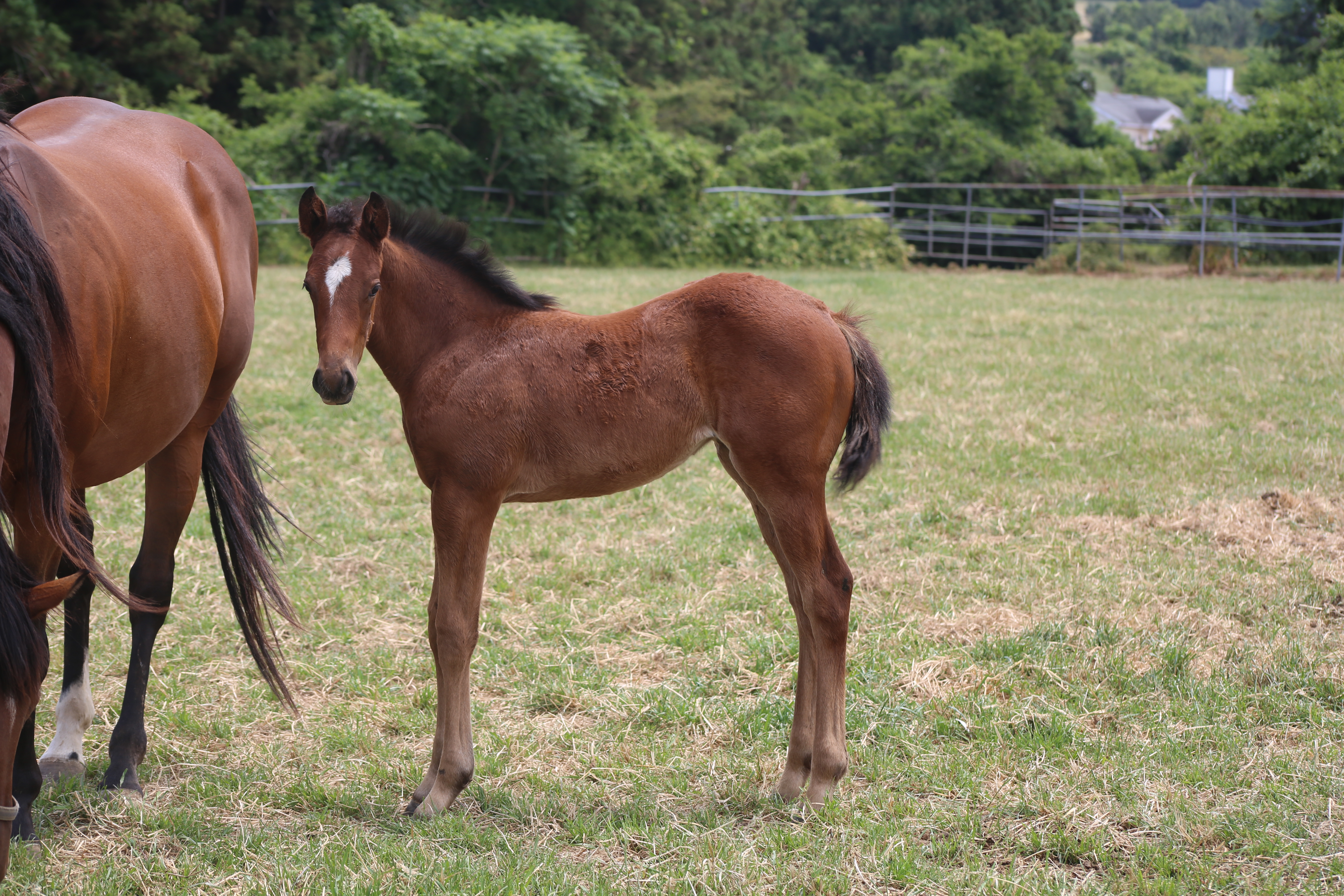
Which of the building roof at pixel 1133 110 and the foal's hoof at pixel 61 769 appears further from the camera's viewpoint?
the building roof at pixel 1133 110

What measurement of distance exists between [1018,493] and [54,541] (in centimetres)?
454

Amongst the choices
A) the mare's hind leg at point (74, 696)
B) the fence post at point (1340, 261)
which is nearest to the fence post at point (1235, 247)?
the fence post at point (1340, 261)

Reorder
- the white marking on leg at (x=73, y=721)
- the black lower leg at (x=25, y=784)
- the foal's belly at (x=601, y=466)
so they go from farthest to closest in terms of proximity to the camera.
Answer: the white marking on leg at (x=73, y=721) → the foal's belly at (x=601, y=466) → the black lower leg at (x=25, y=784)

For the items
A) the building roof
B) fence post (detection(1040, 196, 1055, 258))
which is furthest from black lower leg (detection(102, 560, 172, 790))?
the building roof

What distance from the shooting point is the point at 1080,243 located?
60.0ft

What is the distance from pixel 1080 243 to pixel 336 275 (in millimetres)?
18186

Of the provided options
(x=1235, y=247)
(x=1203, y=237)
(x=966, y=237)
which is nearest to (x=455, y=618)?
(x=1203, y=237)

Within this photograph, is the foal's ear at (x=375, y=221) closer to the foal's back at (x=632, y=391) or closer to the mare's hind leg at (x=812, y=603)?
the foal's back at (x=632, y=391)

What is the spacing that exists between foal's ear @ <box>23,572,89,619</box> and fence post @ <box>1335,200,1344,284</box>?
56.6 ft

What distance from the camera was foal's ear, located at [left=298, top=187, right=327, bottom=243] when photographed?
8.20 feet

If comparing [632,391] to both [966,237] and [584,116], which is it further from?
[584,116]

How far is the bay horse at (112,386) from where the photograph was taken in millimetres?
2035

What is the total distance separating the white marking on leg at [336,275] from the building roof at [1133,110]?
6228 centimetres

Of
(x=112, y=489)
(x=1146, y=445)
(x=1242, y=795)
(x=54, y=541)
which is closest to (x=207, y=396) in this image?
(x=54, y=541)
